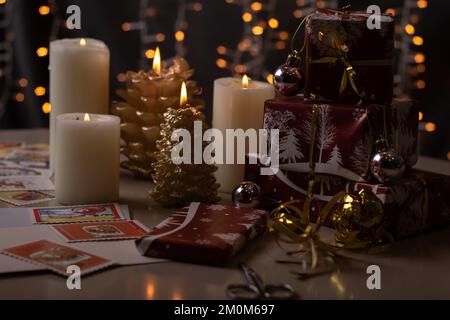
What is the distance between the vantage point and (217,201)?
1.20 m

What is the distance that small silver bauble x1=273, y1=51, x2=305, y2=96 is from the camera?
1161mm

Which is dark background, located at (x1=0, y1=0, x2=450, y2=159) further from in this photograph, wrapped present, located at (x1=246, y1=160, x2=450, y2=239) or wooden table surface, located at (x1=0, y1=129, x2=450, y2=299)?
wooden table surface, located at (x1=0, y1=129, x2=450, y2=299)

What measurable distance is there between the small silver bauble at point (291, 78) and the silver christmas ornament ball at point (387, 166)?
21cm

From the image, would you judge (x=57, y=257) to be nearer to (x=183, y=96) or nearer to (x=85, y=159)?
(x=85, y=159)

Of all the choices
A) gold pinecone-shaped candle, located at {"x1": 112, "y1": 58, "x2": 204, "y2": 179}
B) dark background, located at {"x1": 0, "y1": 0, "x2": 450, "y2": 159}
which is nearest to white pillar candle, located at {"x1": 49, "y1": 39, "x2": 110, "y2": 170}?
gold pinecone-shaped candle, located at {"x1": 112, "y1": 58, "x2": 204, "y2": 179}

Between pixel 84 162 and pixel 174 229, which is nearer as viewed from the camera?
pixel 174 229

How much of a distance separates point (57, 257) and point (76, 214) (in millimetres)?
214

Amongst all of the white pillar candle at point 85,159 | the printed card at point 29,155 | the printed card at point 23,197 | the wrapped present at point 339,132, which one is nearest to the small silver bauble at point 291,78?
the wrapped present at point 339,132

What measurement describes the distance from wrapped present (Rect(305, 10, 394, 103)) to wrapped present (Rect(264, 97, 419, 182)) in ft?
0.11

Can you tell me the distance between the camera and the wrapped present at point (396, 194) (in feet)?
3.36

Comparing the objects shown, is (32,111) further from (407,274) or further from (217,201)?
(407,274)

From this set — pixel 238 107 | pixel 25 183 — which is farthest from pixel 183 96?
pixel 25 183

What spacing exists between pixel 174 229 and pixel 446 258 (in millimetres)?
373
